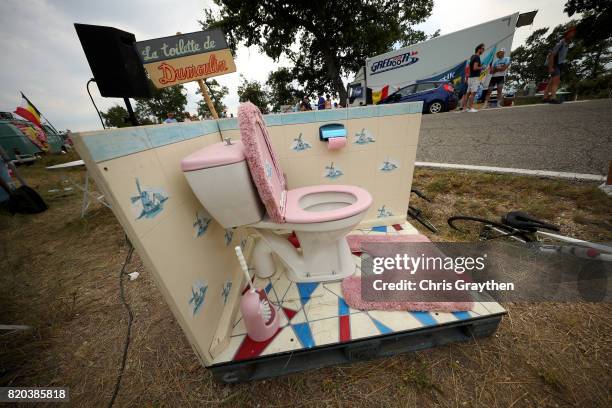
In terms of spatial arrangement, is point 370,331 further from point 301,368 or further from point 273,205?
point 273,205

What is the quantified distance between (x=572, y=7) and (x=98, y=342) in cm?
2188

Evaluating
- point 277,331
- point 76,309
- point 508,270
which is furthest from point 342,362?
point 76,309

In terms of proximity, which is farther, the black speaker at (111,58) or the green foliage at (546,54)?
the green foliage at (546,54)

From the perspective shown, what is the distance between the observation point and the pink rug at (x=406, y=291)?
102 cm

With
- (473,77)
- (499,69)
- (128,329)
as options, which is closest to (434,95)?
(473,77)

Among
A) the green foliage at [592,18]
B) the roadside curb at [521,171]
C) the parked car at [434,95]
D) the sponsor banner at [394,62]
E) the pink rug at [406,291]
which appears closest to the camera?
the pink rug at [406,291]

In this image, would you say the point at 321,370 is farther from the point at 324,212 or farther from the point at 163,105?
the point at 163,105

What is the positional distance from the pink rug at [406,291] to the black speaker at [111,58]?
1454mm

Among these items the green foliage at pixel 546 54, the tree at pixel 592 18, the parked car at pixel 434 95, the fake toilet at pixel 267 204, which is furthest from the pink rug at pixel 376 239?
the green foliage at pixel 546 54

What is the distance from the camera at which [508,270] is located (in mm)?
1222

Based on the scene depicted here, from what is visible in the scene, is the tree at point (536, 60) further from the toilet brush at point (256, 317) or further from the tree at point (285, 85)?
the toilet brush at point (256, 317)

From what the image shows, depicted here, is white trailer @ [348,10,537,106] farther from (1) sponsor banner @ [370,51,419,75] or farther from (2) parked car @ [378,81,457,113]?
(2) parked car @ [378,81,457,113]

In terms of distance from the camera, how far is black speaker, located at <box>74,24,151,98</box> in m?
0.78

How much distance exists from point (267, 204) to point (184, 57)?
114 centimetres
